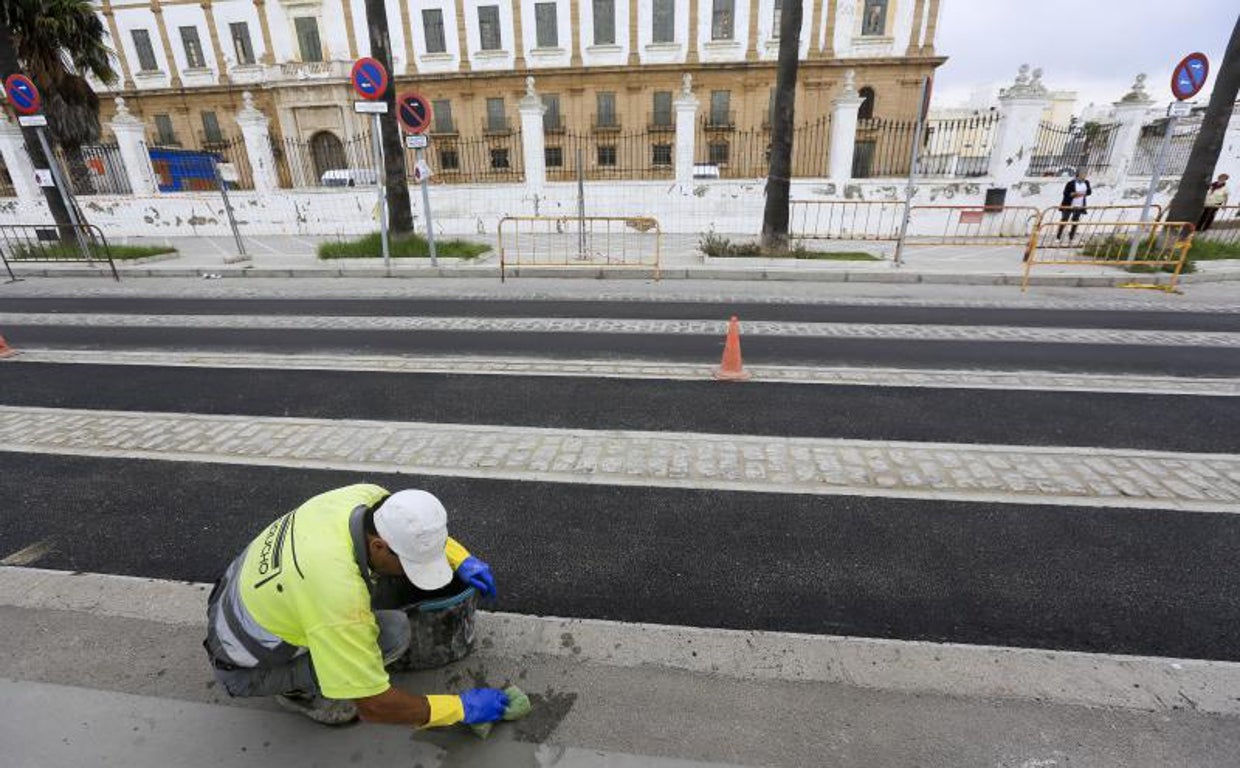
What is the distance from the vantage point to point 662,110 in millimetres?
32094

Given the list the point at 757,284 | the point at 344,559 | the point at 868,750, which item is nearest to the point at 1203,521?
the point at 868,750

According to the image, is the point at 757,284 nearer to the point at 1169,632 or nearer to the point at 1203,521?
the point at 1203,521

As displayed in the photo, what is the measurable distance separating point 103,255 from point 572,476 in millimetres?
16210

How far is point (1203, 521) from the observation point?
3629 millimetres

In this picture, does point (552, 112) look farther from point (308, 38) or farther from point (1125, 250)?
point (1125, 250)

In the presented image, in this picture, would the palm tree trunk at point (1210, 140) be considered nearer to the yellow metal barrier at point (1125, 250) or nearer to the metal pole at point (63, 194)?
the yellow metal barrier at point (1125, 250)

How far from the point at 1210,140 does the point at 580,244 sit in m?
12.9

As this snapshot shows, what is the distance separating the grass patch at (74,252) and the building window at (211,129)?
953 inches

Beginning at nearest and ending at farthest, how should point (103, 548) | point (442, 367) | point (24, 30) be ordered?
1. point (103, 548)
2. point (442, 367)
3. point (24, 30)

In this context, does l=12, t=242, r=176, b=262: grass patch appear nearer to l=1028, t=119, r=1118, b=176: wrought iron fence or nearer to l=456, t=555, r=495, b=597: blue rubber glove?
l=456, t=555, r=495, b=597: blue rubber glove

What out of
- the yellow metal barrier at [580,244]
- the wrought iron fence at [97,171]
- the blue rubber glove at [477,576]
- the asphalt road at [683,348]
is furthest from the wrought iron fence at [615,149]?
the blue rubber glove at [477,576]

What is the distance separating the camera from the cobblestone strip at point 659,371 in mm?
5844

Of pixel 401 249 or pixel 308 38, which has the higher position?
pixel 308 38

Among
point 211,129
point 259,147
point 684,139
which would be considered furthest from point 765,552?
point 211,129
